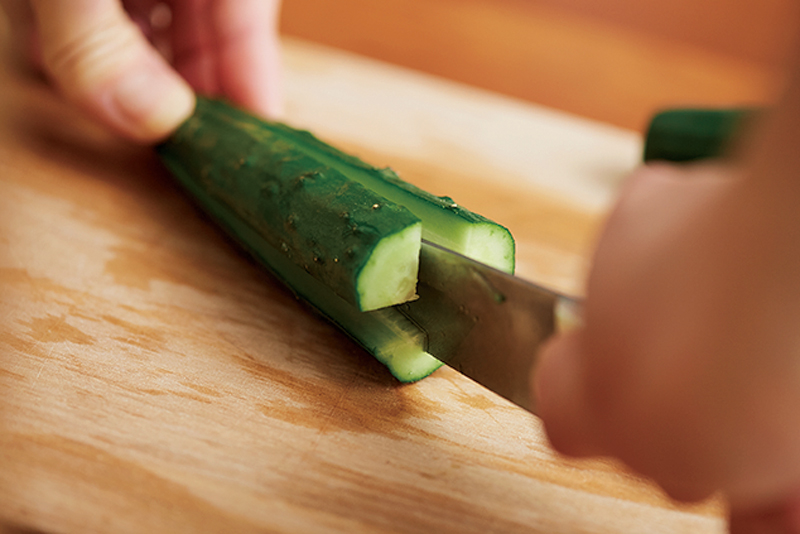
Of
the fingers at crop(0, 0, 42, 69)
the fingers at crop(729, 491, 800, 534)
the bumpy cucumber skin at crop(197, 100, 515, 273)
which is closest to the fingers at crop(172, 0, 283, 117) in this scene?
the fingers at crop(0, 0, 42, 69)

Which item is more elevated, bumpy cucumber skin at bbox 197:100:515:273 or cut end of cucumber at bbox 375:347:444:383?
bumpy cucumber skin at bbox 197:100:515:273

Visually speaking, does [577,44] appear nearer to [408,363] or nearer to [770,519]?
[408,363]

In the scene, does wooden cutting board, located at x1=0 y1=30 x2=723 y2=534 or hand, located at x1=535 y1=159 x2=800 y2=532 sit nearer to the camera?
hand, located at x1=535 y1=159 x2=800 y2=532

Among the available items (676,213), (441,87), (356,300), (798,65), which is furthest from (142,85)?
(798,65)

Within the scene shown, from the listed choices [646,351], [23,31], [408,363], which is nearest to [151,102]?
[23,31]

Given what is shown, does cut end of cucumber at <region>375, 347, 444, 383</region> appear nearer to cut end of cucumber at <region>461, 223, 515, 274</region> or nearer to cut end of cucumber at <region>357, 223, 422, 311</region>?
cut end of cucumber at <region>357, 223, 422, 311</region>

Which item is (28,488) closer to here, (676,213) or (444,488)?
(444,488)

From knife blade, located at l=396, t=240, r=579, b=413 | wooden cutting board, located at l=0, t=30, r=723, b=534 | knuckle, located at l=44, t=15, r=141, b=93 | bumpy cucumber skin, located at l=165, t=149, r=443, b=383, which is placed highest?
knuckle, located at l=44, t=15, r=141, b=93

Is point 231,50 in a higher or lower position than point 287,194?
higher
